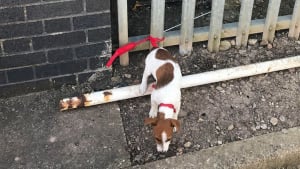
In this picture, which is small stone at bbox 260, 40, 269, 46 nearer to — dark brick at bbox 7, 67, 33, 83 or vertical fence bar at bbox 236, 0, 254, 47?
vertical fence bar at bbox 236, 0, 254, 47

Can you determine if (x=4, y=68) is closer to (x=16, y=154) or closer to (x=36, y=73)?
(x=36, y=73)

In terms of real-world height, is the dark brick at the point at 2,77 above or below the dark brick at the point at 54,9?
below

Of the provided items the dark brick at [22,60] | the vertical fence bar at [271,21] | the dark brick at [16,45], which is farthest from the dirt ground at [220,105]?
the dark brick at [16,45]

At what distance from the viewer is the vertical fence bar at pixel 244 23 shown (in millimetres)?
4172

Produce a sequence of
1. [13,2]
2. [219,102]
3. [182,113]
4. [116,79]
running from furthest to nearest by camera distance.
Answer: [116,79], [219,102], [182,113], [13,2]

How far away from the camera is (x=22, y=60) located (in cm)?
371

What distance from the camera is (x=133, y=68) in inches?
166

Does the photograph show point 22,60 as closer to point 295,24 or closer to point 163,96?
point 163,96

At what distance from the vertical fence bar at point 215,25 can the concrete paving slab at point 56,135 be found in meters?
1.05

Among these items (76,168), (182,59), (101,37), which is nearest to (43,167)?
(76,168)

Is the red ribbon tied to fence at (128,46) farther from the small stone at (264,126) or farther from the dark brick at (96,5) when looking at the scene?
the small stone at (264,126)

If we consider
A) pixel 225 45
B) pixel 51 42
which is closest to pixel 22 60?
pixel 51 42

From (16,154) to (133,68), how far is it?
123 cm

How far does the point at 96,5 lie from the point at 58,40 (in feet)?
1.25
